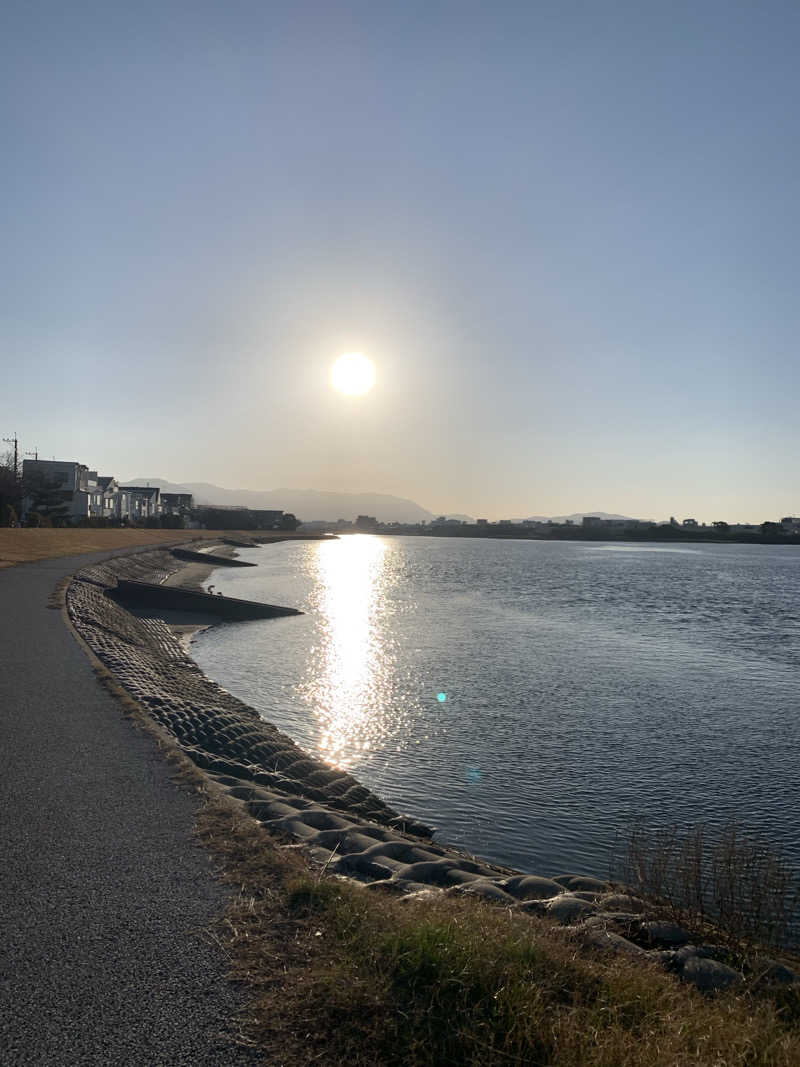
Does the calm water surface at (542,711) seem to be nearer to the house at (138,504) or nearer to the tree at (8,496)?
the tree at (8,496)

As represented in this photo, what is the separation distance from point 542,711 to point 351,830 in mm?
11677

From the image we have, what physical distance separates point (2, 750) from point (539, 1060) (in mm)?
7928

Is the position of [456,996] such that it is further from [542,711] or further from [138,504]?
[138,504]

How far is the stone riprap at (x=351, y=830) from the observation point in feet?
20.4

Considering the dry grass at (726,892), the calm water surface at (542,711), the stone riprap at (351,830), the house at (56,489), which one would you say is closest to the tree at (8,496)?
the house at (56,489)

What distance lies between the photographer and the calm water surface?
486 inches

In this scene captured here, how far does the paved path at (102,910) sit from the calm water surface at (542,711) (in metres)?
5.33

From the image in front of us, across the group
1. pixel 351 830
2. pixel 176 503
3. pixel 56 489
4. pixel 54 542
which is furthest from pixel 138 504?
pixel 351 830

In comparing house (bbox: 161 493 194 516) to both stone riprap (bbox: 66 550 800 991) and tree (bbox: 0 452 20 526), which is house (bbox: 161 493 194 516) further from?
stone riprap (bbox: 66 550 800 991)

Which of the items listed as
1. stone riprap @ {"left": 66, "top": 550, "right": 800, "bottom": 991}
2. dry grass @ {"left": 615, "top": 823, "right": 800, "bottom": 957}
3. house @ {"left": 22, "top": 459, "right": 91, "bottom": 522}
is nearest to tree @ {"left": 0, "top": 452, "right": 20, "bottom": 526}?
house @ {"left": 22, "top": 459, "right": 91, "bottom": 522}

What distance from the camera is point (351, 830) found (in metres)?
8.64

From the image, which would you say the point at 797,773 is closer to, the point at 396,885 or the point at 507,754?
the point at 507,754

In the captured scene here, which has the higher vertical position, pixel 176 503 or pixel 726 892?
pixel 176 503

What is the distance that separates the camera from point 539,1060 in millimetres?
3893
